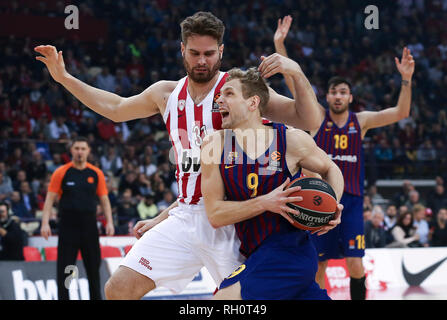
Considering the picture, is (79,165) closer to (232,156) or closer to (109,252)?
(109,252)

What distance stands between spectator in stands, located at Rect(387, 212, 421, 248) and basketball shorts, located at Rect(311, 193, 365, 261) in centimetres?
559

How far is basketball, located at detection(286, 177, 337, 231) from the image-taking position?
3.78 metres

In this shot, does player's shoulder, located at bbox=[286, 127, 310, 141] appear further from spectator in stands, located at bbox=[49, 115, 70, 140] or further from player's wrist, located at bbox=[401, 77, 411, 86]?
spectator in stands, located at bbox=[49, 115, 70, 140]

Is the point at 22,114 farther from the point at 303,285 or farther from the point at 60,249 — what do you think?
the point at 303,285

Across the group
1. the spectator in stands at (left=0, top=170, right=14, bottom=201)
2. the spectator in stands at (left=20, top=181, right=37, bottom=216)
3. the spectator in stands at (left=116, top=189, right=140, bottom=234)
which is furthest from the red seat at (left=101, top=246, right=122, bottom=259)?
the spectator in stands at (left=0, top=170, right=14, bottom=201)

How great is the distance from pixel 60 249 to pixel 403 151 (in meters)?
10.4

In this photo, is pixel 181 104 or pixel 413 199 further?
pixel 413 199

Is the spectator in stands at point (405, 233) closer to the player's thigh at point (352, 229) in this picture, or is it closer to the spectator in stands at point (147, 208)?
the spectator in stands at point (147, 208)

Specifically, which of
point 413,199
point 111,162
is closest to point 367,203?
point 413,199

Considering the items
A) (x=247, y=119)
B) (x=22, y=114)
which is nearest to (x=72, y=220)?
(x=247, y=119)

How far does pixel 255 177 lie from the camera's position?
4020 mm

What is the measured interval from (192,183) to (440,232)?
9.37 m

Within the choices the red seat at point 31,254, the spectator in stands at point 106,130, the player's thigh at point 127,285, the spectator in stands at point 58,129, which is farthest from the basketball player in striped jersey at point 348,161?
the spectator in stands at point 106,130

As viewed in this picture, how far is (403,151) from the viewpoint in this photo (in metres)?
16.0
